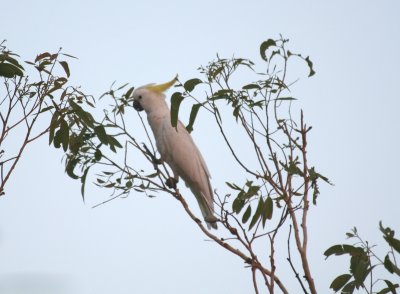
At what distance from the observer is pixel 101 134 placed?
1896mm

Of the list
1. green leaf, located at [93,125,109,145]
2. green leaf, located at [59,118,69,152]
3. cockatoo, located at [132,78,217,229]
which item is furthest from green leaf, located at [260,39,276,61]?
cockatoo, located at [132,78,217,229]

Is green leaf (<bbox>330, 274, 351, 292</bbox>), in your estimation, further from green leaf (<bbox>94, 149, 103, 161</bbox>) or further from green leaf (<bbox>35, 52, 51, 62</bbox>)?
green leaf (<bbox>35, 52, 51, 62</bbox>)

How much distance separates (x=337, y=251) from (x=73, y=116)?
1032 millimetres

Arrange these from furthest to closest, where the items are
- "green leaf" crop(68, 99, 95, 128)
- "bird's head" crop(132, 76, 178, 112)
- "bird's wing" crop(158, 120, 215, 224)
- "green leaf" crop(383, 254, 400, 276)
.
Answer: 1. "bird's head" crop(132, 76, 178, 112)
2. "bird's wing" crop(158, 120, 215, 224)
3. "green leaf" crop(68, 99, 95, 128)
4. "green leaf" crop(383, 254, 400, 276)

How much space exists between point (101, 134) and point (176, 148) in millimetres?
1516

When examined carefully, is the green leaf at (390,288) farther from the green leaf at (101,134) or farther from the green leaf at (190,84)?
the green leaf at (101,134)

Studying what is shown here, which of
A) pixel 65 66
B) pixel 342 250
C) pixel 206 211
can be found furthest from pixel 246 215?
pixel 206 211

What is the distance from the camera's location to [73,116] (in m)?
1.93

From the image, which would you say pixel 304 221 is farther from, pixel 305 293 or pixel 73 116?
pixel 73 116

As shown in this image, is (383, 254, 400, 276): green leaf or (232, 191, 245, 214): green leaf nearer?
(383, 254, 400, 276): green leaf

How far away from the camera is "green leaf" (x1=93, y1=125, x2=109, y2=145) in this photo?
1.89m

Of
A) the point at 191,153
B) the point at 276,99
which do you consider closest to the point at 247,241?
the point at 276,99

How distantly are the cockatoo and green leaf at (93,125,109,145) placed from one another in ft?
4.83

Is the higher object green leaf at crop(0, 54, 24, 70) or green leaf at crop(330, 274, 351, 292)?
green leaf at crop(0, 54, 24, 70)
